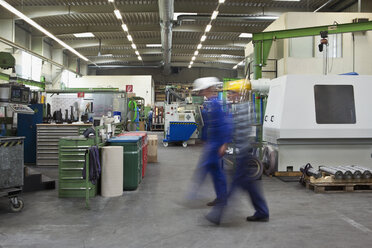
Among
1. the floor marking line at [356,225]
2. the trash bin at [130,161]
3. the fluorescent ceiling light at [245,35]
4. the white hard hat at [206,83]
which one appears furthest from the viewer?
the fluorescent ceiling light at [245,35]

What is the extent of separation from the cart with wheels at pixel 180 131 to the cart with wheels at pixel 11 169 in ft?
27.3

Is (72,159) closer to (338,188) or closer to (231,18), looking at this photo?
(338,188)

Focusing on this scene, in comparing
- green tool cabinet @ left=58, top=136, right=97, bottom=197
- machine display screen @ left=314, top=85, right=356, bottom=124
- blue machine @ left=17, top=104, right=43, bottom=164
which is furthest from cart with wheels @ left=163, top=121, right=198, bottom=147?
green tool cabinet @ left=58, top=136, right=97, bottom=197

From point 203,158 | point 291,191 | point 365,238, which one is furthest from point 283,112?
point 365,238

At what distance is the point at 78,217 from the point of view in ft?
13.7

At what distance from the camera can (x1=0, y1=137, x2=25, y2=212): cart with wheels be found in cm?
428

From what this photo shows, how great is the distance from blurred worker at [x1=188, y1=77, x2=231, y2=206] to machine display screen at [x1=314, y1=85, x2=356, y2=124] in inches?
123

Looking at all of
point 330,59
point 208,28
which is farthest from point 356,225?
point 208,28

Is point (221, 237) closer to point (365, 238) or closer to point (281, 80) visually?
point (365, 238)

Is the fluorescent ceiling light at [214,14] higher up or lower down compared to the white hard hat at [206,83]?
higher up

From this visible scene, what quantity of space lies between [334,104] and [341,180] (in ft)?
5.44

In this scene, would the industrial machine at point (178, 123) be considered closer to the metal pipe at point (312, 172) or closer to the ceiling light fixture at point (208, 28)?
the ceiling light fixture at point (208, 28)

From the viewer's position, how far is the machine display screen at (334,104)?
6559mm

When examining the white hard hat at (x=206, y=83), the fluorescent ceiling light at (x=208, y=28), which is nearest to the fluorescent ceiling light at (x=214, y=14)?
the fluorescent ceiling light at (x=208, y=28)
